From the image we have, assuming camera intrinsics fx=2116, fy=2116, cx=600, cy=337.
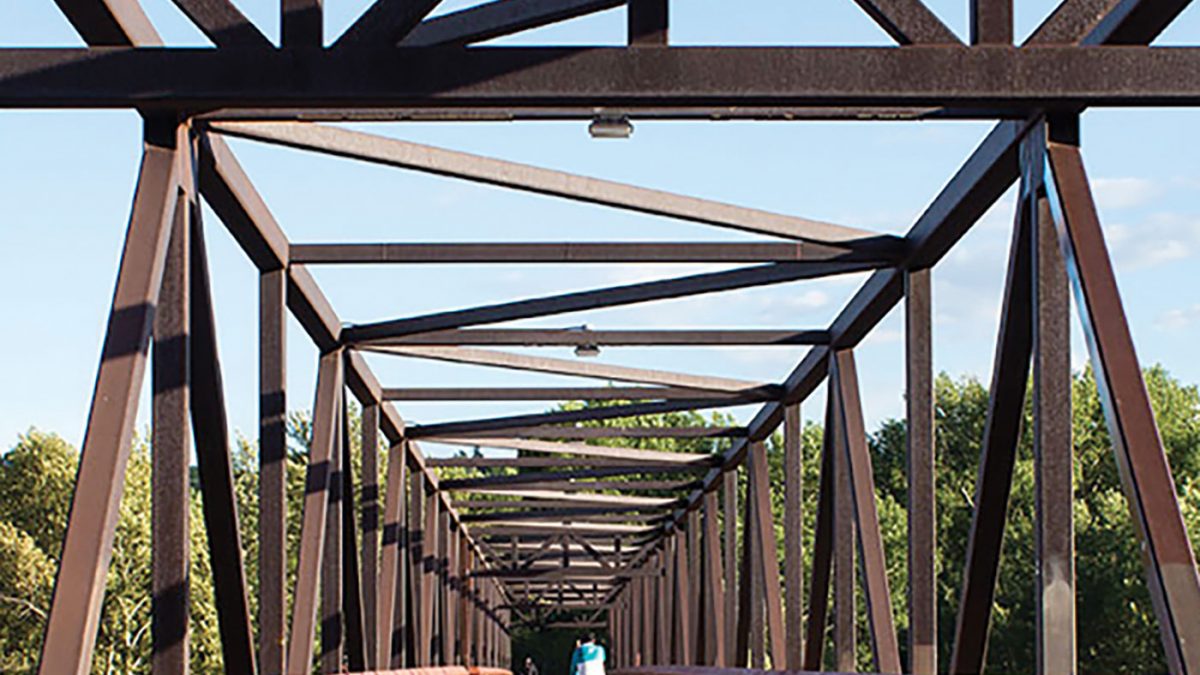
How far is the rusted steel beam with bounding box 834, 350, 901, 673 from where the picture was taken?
15.3 metres

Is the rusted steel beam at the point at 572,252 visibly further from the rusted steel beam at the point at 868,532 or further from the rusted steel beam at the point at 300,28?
the rusted steel beam at the point at 300,28

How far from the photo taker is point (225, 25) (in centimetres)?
859

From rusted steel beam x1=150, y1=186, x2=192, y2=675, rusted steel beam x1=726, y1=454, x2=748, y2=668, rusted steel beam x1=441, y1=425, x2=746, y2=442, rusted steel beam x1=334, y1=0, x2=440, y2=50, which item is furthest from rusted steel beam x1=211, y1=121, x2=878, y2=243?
rusted steel beam x1=726, y1=454, x2=748, y2=668

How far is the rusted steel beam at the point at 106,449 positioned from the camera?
8094 mm

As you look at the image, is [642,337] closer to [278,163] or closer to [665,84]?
[278,163]

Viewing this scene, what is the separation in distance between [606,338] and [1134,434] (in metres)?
10.4

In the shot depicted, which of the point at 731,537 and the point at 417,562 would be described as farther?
the point at 417,562

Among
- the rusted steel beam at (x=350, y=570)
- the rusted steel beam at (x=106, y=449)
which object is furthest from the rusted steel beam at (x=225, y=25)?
the rusted steel beam at (x=350, y=570)

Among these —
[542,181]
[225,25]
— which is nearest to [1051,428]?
[542,181]

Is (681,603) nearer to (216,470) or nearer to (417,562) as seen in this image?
(417,562)

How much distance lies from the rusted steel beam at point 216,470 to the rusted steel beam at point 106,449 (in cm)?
90

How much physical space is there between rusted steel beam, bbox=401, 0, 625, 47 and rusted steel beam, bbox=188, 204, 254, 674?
1.91 meters

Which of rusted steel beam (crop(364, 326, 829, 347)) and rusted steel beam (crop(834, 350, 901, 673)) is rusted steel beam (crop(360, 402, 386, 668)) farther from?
rusted steel beam (crop(834, 350, 901, 673))

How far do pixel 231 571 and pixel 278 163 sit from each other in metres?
4.78
